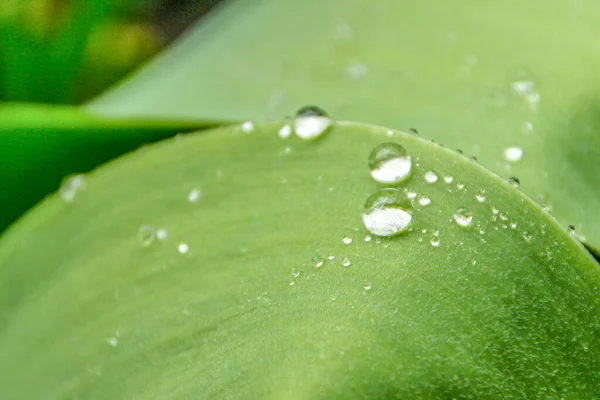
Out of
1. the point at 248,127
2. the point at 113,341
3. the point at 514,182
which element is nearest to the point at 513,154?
the point at 514,182

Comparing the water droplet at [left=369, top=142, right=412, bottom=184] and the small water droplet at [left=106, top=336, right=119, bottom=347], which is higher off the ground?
the small water droplet at [left=106, top=336, right=119, bottom=347]

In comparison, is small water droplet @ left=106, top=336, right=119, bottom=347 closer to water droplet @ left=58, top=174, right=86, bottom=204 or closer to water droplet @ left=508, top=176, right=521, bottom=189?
water droplet @ left=58, top=174, right=86, bottom=204

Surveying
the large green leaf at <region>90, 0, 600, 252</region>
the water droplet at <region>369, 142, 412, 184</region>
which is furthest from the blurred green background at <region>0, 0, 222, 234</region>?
the water droplet at <region>369, 142, 412, 184</region>

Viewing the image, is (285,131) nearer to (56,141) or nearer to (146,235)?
(146,235)

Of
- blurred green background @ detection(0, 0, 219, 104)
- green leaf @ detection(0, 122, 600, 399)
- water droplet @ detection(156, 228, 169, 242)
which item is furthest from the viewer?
blurred green background @ detection(0, 0, 219, 104)

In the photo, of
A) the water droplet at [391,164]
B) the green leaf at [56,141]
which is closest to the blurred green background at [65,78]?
the green leaf at [56,141]

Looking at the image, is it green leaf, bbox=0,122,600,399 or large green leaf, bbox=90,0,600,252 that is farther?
large green leaf, bbox=90,0,600,252
